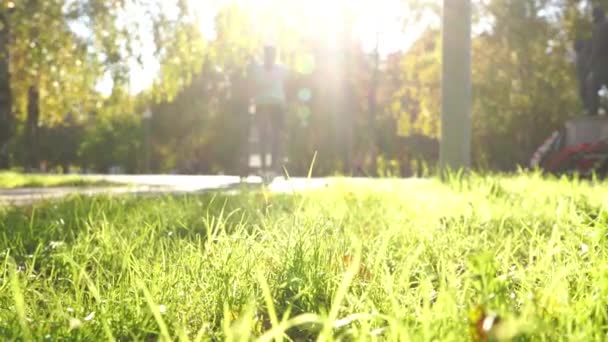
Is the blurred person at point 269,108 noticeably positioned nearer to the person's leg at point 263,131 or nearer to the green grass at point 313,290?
the person's leg at point 263,131

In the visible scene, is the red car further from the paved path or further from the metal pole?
the paved path

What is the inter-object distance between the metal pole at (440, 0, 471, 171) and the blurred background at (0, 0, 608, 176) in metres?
1.04

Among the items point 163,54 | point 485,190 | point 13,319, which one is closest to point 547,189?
point 485,190

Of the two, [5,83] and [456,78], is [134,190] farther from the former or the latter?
[5,83]

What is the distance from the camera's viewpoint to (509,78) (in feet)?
71.5

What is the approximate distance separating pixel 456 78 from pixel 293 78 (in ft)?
103

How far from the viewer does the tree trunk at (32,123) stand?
692 inches

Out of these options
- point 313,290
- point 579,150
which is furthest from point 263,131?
point 313,290

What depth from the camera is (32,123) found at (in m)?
18.6

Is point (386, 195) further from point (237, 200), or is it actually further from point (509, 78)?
point (509, 78)

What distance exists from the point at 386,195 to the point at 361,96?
30881mm

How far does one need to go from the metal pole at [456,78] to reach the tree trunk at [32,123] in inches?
464

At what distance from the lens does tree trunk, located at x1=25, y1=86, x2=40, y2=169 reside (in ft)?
57.7

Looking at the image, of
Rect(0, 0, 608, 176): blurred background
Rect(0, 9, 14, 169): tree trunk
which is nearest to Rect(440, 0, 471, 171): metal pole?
Rect(0, 0, 608, 176): blurred background
